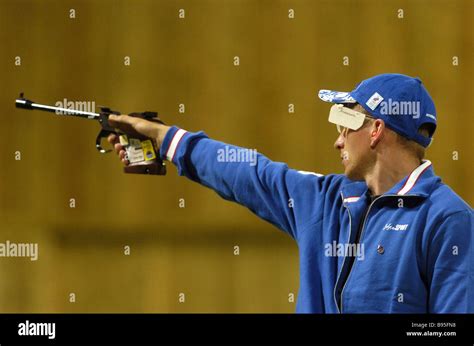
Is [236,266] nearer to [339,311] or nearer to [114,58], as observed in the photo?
[114,58]

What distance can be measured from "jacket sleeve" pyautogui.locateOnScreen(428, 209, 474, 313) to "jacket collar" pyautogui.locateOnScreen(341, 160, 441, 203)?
0.21m

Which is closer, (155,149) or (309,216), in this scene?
(309,216)

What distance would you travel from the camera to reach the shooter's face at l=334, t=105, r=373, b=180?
3.91 m

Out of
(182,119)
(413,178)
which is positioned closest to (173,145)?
(413,178)

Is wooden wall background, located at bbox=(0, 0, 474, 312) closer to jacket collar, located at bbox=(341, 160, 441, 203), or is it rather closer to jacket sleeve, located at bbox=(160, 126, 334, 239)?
jacket sleeve, located at bbox=(160, 126, 334, 239)

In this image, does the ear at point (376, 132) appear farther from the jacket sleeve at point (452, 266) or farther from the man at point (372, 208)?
the jacket sleeve at point (452, 266)

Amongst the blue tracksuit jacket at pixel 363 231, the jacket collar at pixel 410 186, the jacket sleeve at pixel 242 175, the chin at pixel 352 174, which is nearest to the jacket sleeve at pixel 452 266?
the blue tracksuit jacket at pixel 363 231

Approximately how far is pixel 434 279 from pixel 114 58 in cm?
524

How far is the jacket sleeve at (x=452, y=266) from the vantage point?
348 centimetres

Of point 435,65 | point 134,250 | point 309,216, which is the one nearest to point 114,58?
point 134,250

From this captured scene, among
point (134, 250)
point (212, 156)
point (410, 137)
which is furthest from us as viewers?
point (134, 250)

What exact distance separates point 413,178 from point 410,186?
6 centimetres

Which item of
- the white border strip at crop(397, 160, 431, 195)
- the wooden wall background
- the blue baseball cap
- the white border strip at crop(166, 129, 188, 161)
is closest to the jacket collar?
the white border strip at crop(397, 160, 431, 195)
